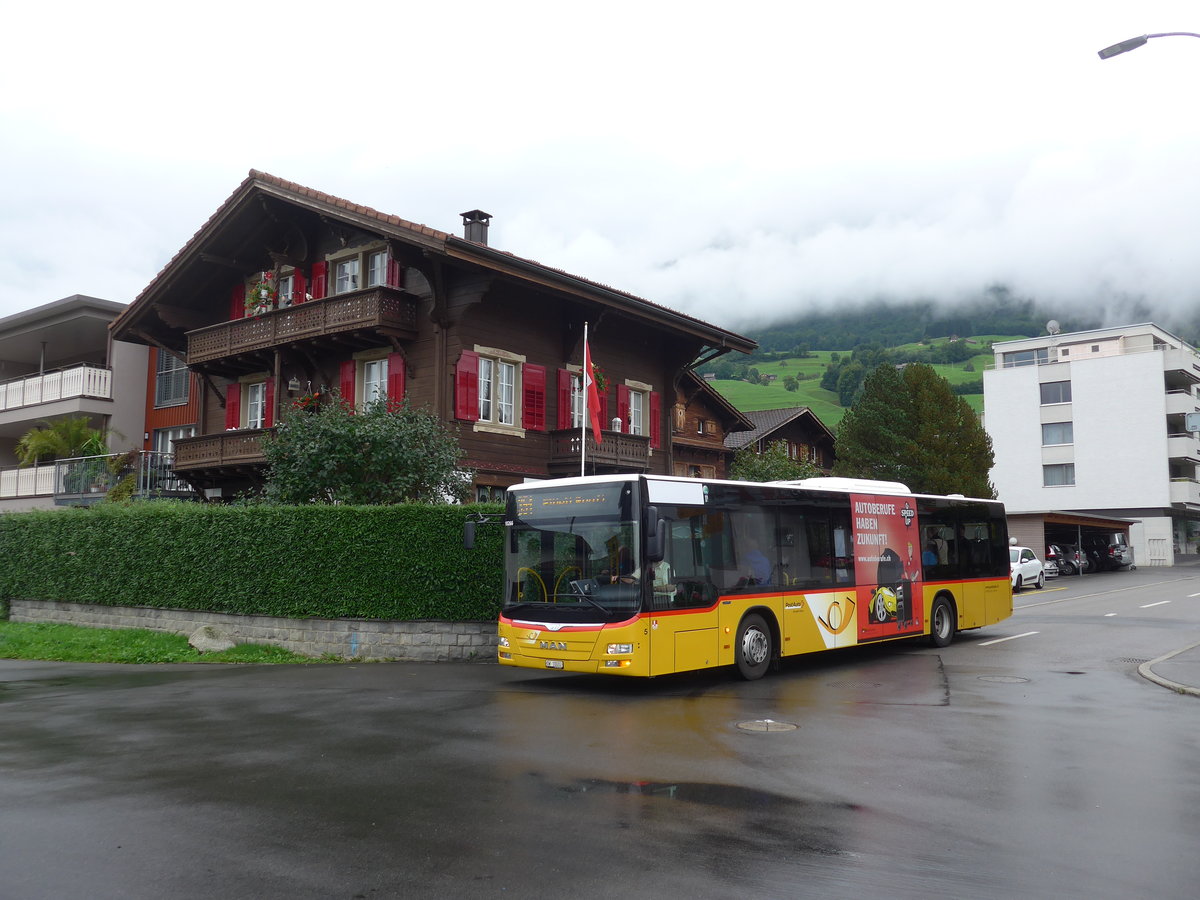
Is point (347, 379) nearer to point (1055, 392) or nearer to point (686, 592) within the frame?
point (686, 592)

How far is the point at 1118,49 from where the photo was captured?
39.2 ft

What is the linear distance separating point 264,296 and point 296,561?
12.3 metres

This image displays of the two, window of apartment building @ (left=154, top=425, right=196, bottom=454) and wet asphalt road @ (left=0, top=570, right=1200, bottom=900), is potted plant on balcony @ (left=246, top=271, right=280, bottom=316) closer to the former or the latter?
window of apartment building @ (left=154, top=425, right=196, bottom=454)

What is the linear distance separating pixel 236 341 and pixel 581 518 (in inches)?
698

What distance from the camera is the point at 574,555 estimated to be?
13047 mm

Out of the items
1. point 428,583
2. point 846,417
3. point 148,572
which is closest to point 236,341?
point 148,572

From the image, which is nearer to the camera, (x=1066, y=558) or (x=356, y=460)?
(x=356, y=460)

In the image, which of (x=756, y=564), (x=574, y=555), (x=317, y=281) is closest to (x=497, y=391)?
(x=317, y=281)

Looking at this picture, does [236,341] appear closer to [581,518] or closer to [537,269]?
[537,269]

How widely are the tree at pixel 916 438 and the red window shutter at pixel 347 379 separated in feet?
95.8

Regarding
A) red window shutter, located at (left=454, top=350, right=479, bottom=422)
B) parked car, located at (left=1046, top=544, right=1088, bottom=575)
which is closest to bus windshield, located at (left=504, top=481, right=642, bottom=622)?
red window shutter, located at (left=454, top=350, right=479, bottom=422)

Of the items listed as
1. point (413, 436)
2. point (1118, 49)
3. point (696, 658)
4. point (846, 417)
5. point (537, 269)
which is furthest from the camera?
point (846, 417)

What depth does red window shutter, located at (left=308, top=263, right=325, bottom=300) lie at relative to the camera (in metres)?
27.2

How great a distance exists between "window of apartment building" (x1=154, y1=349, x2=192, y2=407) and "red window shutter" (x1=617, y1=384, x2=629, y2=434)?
14584 millimetres
